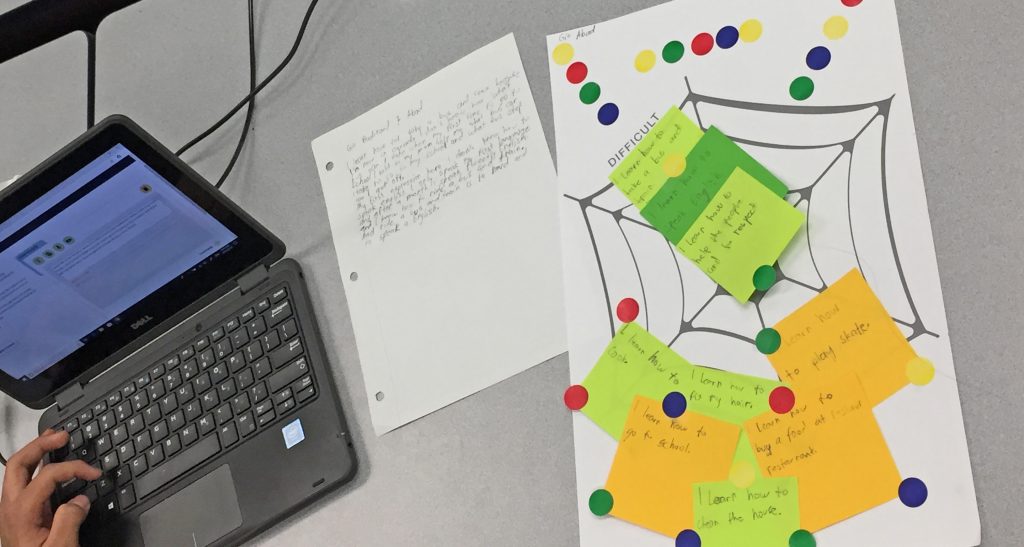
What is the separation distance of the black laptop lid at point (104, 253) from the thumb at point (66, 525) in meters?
0.14

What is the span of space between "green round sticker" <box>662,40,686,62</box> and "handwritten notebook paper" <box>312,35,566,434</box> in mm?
115

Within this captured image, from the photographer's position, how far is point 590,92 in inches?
24.2

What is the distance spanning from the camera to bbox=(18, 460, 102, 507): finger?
0.68 metres

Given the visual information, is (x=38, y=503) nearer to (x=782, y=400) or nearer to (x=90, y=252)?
(x=90, y=252)

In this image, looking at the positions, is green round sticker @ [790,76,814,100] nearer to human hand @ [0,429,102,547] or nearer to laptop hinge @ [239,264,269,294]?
laptop hinge @ [239,264,269,294]

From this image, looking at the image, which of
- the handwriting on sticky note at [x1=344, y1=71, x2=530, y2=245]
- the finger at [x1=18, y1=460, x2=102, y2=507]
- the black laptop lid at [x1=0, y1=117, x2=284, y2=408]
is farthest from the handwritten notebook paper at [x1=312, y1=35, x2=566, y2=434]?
the finger at [x1=18, y1=460, x2=102, y2=507]

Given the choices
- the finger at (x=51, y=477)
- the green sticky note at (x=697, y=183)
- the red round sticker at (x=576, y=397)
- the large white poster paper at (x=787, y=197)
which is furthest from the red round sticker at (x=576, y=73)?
the finger at (x=51, y=477)

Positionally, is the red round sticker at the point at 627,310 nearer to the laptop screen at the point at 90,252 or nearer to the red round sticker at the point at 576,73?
the red round sticker at the point at 576,73

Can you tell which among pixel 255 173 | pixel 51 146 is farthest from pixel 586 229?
pixel 51 146

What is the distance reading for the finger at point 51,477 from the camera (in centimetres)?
68

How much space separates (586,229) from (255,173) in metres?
0.36

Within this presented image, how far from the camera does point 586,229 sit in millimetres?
588

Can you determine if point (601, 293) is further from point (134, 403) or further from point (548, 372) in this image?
point (134, 403)

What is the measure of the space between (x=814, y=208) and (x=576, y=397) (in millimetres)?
208
